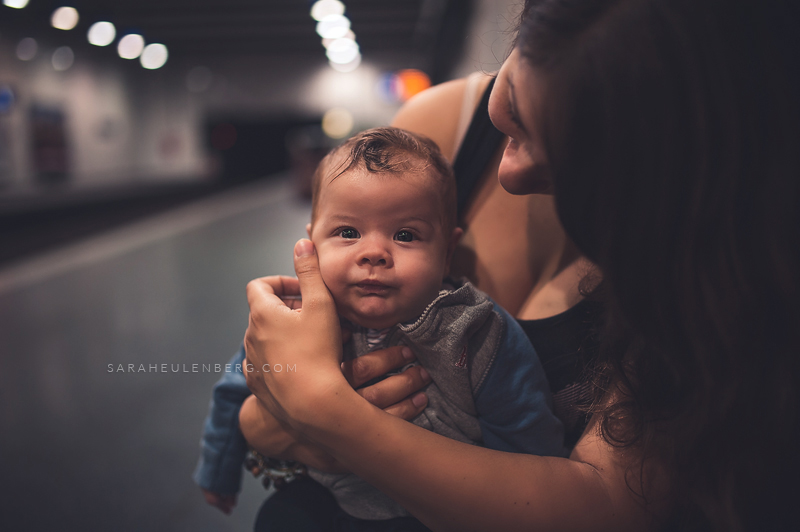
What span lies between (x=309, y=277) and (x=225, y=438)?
1.46ft

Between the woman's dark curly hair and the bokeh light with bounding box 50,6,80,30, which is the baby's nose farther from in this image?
the bokeh light with bounding box 50,6,80,30

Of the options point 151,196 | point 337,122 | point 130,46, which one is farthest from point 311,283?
point 337,122

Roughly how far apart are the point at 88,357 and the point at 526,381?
3194 mm

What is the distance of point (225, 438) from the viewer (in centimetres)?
107

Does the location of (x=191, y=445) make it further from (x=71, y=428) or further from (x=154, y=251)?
(x=154, y=251)

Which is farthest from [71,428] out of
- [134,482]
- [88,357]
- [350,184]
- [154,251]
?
[154,251]

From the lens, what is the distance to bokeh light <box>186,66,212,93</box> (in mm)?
18719

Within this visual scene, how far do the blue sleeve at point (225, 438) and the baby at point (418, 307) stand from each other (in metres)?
0.22

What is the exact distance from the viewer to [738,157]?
0.56 m

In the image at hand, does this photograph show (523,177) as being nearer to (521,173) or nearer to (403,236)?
(521,173)

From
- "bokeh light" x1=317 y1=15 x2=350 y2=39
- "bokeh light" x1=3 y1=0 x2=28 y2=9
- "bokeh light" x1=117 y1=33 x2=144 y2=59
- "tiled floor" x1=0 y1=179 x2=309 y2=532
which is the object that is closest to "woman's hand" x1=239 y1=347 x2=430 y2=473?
"tiled floor" x1=0 y1=179 x2=309 y2=532

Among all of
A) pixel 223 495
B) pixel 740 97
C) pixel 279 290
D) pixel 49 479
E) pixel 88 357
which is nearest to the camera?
pixel 740 97

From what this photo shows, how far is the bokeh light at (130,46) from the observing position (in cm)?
1373

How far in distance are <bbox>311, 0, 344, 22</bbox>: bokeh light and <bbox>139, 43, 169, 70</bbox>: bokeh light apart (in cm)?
623
